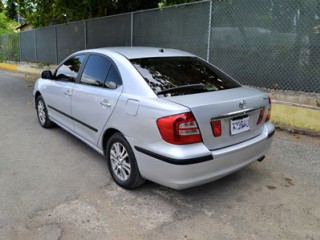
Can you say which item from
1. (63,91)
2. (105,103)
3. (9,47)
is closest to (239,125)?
(105,103)

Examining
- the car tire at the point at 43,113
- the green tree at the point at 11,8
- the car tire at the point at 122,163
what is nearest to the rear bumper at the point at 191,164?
the car tire at the point at 122,163

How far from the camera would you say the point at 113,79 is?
12.0 ft

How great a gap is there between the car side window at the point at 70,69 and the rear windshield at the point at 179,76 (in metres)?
1.29

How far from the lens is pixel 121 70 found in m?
3.53

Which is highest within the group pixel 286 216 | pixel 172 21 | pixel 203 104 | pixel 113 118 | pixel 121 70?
pixel 172 21

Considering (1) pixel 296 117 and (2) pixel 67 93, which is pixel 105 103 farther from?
(1) pixel 296 117

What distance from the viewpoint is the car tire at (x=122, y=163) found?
3287 mm

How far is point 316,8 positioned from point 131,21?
548cm

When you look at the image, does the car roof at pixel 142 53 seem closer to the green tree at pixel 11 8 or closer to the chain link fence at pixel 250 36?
the chain link fence at pixel 250 36

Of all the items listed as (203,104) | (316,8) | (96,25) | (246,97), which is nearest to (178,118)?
(203,104)

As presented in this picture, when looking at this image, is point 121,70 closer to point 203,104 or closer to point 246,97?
point 203,104

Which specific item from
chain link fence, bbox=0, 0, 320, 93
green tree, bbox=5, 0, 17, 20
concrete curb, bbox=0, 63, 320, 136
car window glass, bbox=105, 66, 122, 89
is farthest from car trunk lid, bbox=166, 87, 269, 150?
green tree, bbox=5, 0, 17, 20

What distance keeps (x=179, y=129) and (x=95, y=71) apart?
1.80m

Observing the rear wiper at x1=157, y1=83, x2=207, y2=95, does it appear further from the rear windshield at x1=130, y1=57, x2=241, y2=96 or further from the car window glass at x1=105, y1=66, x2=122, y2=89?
the car window glass at x1=105, y1=66, x2=122, y2=89
